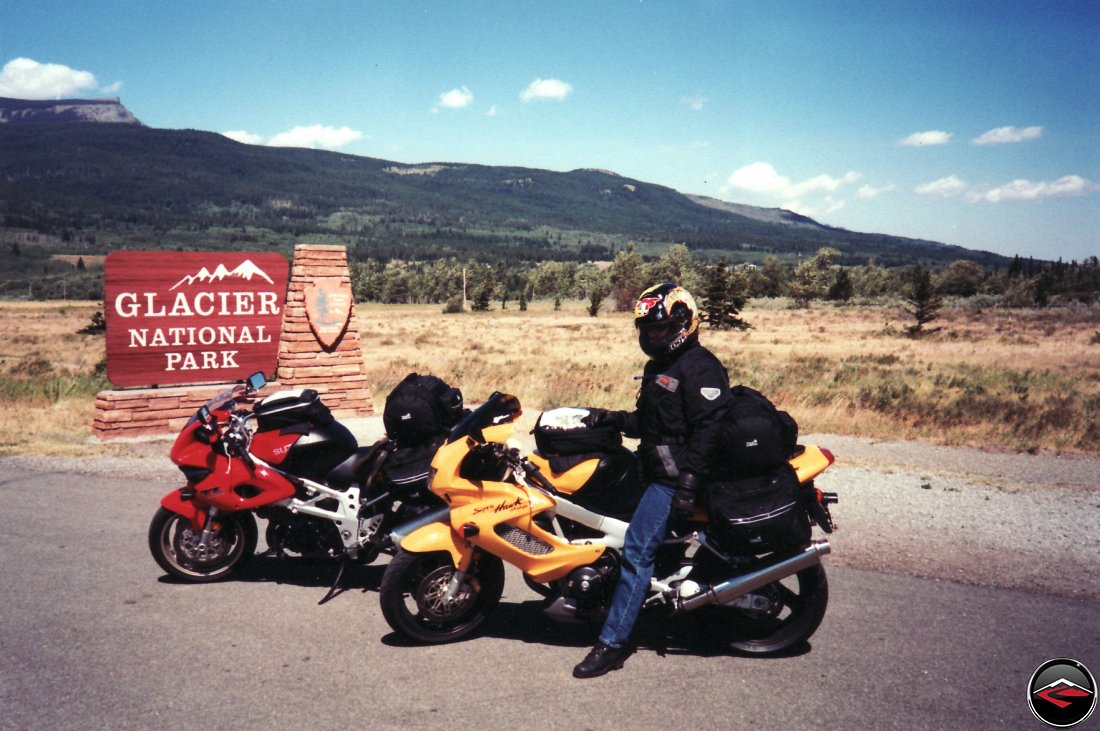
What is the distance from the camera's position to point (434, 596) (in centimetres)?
431

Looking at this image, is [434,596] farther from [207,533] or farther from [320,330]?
[320,330]

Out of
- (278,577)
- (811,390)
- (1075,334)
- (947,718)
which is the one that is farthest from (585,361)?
(1075,334)

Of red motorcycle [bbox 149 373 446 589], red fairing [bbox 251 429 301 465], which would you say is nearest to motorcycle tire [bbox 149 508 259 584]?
red motorcycle [bbox 149 373 446 589]

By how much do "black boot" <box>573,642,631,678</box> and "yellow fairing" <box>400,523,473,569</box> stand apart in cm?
85

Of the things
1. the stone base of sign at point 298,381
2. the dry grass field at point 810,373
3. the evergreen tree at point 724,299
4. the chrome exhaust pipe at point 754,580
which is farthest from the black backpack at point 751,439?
the evergreen tree at point 724,299

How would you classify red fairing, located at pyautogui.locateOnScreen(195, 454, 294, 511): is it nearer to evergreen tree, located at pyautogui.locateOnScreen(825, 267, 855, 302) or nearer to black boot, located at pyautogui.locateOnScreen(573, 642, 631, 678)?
black boot, located at pyautogui.locateOnScreen(573, 642, 631, 678)

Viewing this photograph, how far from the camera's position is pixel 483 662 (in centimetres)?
413

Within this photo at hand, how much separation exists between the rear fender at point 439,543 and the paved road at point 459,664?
21.2 inches

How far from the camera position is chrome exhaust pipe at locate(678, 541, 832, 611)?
13.6 feet

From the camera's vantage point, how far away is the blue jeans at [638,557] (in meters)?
4.05

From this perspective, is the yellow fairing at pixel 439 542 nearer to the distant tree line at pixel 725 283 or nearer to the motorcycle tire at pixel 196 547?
the motorcycle tire at pixel 196 547

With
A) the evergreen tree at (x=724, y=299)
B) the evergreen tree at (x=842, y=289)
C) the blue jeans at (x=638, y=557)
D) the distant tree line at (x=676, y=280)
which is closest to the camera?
the blue jeans at (x=638, y=557)

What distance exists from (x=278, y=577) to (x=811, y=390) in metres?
13.0

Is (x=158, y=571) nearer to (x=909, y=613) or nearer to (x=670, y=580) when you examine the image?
(x=670, y=580)
